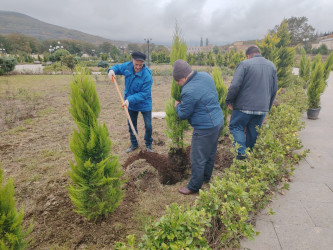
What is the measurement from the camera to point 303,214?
107 inches

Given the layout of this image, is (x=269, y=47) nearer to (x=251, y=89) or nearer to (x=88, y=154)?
(x=251, y=89)

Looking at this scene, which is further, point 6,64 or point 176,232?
point 6,64

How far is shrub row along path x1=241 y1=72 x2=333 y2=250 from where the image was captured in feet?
7.53

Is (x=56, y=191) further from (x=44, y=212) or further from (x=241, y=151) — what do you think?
(x=241, y=151)

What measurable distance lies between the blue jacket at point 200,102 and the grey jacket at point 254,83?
3.27ft

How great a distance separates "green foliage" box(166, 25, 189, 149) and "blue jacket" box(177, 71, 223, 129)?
28.1 inches

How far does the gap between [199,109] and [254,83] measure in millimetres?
1426

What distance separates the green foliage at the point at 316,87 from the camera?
22.2 feet

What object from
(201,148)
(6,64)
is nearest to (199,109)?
(201,148)

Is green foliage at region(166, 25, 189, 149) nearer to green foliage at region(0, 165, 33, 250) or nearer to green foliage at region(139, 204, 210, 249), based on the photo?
green foliage at region(139, 204, 210, 249)

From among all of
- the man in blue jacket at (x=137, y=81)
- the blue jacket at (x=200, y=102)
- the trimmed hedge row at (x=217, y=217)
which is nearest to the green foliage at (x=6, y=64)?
the man in blue jacket at (x=137, y=81)

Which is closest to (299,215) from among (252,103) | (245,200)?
(245,200)

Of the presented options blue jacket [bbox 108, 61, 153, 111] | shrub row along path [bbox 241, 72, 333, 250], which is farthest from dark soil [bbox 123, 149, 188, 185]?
shrub row along path [bbox 241, 72, 333, 250]

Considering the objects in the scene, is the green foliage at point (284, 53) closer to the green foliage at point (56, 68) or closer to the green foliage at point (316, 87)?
the green foliage at point (316, 87)
